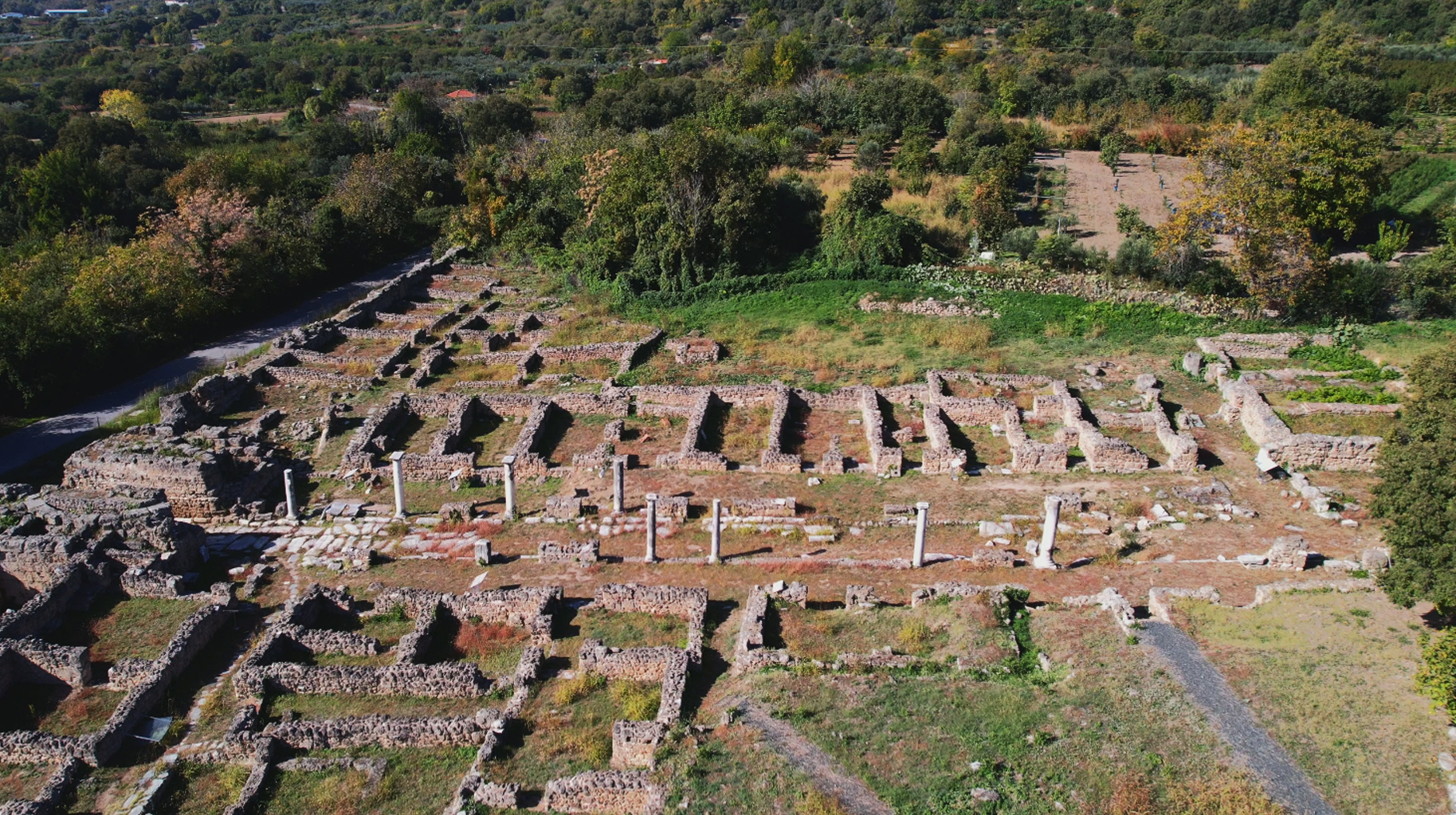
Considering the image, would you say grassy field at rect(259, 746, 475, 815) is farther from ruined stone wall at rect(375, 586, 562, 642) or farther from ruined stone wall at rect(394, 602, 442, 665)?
ruined stone wall at rect(375, 586, 562, 642)

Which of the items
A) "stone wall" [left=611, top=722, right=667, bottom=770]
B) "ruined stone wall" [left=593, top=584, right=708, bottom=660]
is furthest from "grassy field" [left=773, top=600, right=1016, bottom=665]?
"stone wall" [left=611, top=722, right=667, bottom=770]

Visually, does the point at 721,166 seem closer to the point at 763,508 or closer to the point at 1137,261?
the point at 1137,261

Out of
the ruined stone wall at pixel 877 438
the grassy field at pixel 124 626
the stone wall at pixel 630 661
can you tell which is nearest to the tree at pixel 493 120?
the ruined stone wall at pixel 877 438

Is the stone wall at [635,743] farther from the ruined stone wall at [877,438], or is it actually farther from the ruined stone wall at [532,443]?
the ruined stone wall at [877,438]

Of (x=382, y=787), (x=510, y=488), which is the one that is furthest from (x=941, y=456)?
(x=382, y=787)

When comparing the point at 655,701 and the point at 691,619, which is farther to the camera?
the point at 691,619

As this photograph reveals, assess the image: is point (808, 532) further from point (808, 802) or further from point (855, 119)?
point (855, 119)

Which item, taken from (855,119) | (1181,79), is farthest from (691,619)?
(1181,79)
